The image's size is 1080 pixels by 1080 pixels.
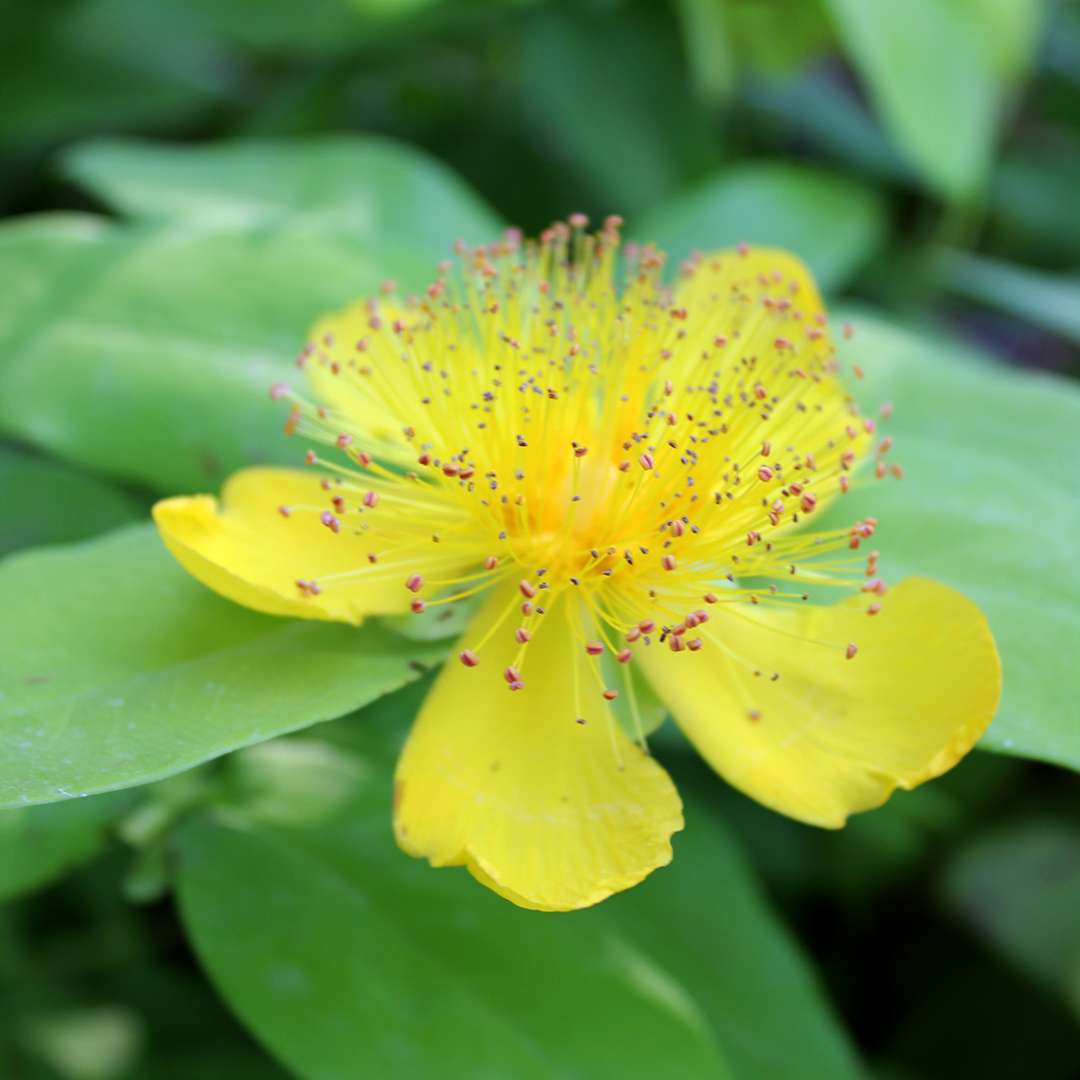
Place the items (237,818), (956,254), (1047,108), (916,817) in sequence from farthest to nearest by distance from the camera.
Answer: (1047,108), (956,254), (916,817), (237,818)

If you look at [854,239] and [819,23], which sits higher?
[819,23]

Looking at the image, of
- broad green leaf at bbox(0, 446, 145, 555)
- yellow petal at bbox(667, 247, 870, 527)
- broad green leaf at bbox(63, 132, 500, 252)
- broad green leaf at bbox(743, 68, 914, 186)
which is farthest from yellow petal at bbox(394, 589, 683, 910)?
broad green leaf at bbox(743, 68, 914, 186)

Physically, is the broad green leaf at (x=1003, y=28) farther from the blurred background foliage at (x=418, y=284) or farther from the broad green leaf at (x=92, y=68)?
the broad green leaf at (x=92, y=68)

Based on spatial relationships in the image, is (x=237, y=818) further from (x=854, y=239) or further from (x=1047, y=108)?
(x=1047, y=108)

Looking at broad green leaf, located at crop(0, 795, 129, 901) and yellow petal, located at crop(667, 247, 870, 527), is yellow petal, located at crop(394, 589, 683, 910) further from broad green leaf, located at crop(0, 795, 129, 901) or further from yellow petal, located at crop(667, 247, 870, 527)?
broad green leaf, located at crop(0, 795, 129, 901)

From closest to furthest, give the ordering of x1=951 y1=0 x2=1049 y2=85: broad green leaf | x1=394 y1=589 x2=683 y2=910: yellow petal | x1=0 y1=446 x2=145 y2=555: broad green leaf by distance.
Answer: x1=394 y1=589 x2=683 y2=910: yellow petal, x1=0 y1=446 x2=145 y2=555: broad green leaf, x1=951 y1=0 x2=1049 y2=85: broad green leaf

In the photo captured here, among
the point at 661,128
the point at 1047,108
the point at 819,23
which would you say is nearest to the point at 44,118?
the point at 661,128
